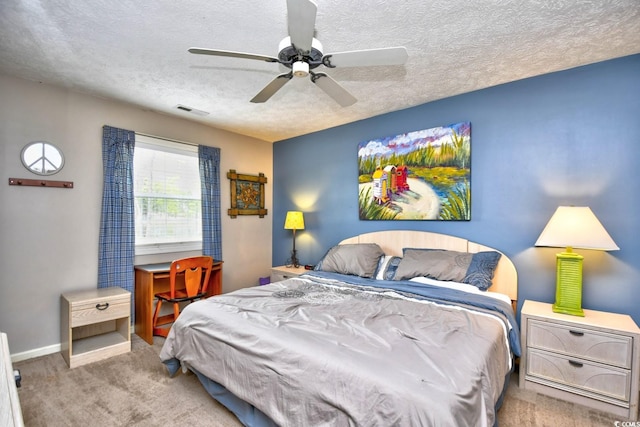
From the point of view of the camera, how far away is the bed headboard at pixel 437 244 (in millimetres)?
2668

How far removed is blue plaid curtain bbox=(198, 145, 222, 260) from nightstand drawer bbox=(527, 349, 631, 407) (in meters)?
3.47

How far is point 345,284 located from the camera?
282 cm

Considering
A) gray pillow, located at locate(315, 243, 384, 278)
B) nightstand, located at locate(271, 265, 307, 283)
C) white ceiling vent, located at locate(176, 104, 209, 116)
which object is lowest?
nightstand, located at locate(271, 265, 307, 283)

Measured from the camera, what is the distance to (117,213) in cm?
312

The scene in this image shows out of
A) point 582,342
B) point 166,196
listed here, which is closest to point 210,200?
point 166,196

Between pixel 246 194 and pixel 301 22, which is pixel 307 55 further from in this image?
pixel 246 194

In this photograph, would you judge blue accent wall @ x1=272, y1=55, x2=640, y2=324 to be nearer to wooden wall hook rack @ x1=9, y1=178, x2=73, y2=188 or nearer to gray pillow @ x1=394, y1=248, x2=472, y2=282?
gray pillow @ x1=394, y1=248, x2=472, y2=282

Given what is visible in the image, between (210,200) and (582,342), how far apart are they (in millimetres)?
3874

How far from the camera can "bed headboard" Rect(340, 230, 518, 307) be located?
2.67 meters

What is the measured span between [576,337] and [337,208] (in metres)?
2.67

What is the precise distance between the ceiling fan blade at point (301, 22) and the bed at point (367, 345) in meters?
1.58

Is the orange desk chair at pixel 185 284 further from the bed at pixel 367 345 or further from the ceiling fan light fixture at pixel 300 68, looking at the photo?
the ceiling fan light fixture at pixel 300 68

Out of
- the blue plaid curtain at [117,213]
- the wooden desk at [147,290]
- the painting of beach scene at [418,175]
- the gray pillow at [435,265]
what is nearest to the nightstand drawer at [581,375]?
the gray pillow at [435,265]

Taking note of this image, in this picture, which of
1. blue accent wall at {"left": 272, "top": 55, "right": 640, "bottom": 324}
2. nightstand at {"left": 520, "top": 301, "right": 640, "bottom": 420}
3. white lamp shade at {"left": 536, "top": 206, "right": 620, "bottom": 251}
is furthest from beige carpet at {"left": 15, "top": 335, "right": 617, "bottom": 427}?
white lamp shade at {"left": 536, "top": 206, "right": 620, "bottom": 251}
